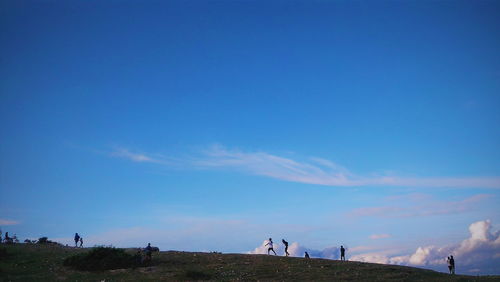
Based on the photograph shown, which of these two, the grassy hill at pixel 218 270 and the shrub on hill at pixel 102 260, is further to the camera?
the shrub on hill at pixel 102 260

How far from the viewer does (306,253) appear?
52.0m

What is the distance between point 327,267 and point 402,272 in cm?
786

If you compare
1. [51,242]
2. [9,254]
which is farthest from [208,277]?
[51,242]

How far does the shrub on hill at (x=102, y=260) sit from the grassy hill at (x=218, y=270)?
127cm

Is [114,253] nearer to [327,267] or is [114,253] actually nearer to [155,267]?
[155,267]

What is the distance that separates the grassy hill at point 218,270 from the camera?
3950 centimetres

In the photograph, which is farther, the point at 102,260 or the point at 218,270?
the point at 102,260

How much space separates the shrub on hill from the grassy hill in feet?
4.18

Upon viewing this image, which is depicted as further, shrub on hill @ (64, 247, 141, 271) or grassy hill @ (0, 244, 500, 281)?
shrub on hill @ (64, 247, 141, 271)

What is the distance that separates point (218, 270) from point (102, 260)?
1277 centimetres

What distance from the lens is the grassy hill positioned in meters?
39.5

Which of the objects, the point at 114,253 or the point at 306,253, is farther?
the point at 306,253

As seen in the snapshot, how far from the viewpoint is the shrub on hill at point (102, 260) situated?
4344 cm

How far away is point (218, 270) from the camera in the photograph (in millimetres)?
42719
